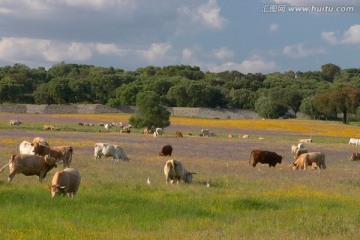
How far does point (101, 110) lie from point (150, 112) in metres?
60.1

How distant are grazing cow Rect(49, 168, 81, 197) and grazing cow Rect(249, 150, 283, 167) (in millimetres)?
19475

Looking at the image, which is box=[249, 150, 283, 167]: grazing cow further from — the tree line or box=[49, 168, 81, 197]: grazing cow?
the tree line

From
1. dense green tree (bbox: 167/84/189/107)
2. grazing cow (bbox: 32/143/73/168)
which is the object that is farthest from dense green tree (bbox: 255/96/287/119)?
grazing cow (bbox: 32/143/73/168)

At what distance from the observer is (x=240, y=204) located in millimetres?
19281

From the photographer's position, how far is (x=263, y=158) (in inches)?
1501

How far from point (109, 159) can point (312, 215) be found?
21305 mm

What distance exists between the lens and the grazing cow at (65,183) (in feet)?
62.4

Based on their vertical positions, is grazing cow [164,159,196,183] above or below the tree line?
below

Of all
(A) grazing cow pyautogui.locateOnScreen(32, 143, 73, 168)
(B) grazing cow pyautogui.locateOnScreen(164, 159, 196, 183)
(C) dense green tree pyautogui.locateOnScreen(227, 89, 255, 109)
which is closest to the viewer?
(B) grazing cow pyautogui.locateOnScreen(164, 159, 196, 183)

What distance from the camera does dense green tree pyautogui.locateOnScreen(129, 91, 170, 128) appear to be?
80594 mm

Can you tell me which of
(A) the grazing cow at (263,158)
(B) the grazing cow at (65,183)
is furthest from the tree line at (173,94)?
(B) the grazing cow at (65,183)

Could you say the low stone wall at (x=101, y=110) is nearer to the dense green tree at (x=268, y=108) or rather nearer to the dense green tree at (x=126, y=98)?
the dense green tree at (x=126, y=98)

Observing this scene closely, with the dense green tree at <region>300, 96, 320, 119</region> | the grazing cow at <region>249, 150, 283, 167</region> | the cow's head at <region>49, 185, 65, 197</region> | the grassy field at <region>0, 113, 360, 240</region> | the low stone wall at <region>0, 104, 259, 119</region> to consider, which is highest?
the dense green tree at <region>300, 96, 320, 119</region>

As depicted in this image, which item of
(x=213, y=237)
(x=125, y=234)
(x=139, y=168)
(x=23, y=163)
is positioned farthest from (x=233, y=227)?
(x=139, y=168)
